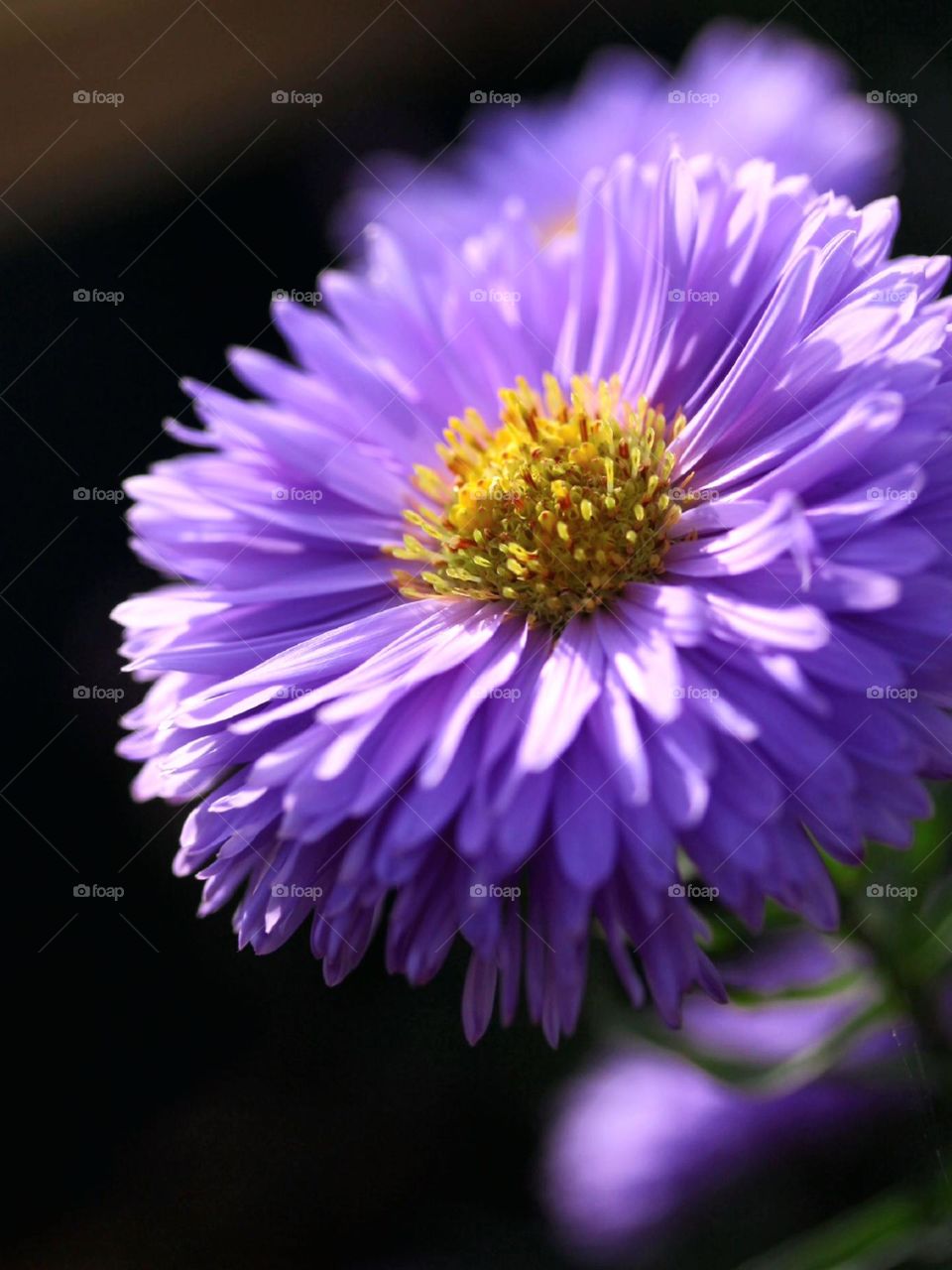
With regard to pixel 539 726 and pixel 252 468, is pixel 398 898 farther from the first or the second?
pixel 252 468

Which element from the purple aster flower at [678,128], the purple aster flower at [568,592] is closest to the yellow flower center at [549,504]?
the purple aster flower at [568,592]

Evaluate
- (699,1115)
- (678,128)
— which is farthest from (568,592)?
(678,128)

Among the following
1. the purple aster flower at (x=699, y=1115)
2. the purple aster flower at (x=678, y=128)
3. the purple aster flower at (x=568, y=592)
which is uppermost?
Answer: the purple aster flower at (x=678, y=128)

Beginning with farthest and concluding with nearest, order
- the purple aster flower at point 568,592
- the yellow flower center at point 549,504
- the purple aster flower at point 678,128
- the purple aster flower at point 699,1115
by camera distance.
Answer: the purple aster flower at point 678,128
the purple aster flower at point 699,1115
the yellow flower center at point 549,504
the purple aster flower at point 568,592

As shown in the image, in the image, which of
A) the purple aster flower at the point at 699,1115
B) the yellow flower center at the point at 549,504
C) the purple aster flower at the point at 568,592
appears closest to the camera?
the purple aster flower at the point at 568,592

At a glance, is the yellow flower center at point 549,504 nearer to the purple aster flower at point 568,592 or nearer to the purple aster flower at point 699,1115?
the purple aster flower at point 568,592

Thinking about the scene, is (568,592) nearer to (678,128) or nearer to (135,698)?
(135,698)

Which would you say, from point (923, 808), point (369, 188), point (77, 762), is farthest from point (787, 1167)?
point (369, 188)

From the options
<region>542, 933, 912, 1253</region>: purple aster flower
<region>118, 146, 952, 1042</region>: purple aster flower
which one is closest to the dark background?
<region>542, 933, 912, 1253</region>: purple aster flower
